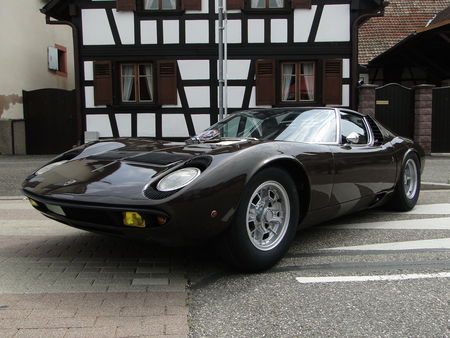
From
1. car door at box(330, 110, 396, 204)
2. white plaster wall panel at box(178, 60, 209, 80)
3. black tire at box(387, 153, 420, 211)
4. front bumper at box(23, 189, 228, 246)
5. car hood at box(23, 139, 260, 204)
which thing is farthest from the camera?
white plaster wall panel at box(178, 60, 209, 80)

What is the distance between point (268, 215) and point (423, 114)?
11268 mm

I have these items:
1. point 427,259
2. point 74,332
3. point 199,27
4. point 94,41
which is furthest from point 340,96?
point 74,332

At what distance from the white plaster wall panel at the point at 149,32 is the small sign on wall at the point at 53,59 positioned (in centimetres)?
597

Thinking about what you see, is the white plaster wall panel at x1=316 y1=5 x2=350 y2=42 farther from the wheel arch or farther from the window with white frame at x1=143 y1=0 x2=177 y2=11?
the wheel arch

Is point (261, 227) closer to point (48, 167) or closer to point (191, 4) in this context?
point (48, 167)

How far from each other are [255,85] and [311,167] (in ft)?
33.2

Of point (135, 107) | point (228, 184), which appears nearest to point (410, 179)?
point (228, 184)

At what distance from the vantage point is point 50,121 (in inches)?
581

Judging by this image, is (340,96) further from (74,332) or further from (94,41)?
(74,332)

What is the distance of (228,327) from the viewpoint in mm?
2428

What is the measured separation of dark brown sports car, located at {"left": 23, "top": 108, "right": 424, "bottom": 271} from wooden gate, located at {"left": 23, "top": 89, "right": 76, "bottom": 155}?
455 inches

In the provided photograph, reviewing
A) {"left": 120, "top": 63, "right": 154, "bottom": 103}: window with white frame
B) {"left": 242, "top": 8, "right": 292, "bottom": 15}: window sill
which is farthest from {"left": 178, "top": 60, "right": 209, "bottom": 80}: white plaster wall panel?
{"left": 242, "top": 8, "right": 292, "bottom": 15}: window sill

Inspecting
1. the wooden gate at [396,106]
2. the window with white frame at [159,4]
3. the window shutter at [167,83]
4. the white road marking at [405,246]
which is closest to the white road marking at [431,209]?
the white road marking at [405,246]

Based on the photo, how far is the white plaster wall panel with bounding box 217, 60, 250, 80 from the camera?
13.3 m
